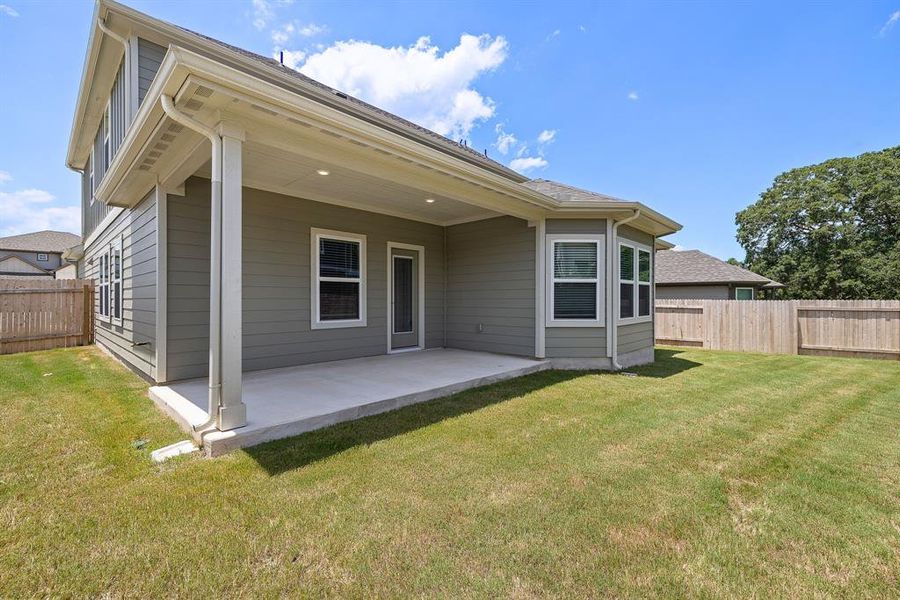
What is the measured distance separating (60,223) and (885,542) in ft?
149

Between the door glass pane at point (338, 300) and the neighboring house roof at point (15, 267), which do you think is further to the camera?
the neighboring house roof at point (15, 267)

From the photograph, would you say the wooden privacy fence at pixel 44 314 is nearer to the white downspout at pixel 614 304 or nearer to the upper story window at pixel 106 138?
the upper story window at pixel 106 138

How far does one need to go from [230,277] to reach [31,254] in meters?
A: 38.7

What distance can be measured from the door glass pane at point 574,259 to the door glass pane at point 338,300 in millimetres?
3375

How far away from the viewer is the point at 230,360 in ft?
10.2

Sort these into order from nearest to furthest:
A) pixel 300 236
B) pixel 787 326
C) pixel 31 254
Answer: pixel 300 236, pixel 787 326, pixel 31 254

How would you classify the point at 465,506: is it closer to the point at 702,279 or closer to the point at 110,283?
the point at 110,283

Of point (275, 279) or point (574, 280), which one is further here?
point (574, 280)

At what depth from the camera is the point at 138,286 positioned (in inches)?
210

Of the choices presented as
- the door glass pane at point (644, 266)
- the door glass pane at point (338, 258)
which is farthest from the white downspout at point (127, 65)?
the door glass pane at point (644, 266)

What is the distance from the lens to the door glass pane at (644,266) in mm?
7545

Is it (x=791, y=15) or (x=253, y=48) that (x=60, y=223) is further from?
(x=791, y=15)

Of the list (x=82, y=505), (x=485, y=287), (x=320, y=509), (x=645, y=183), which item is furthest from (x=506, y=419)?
A: (x=645, y=183)

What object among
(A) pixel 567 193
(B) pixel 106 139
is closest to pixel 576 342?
(A) pixel 567 193
